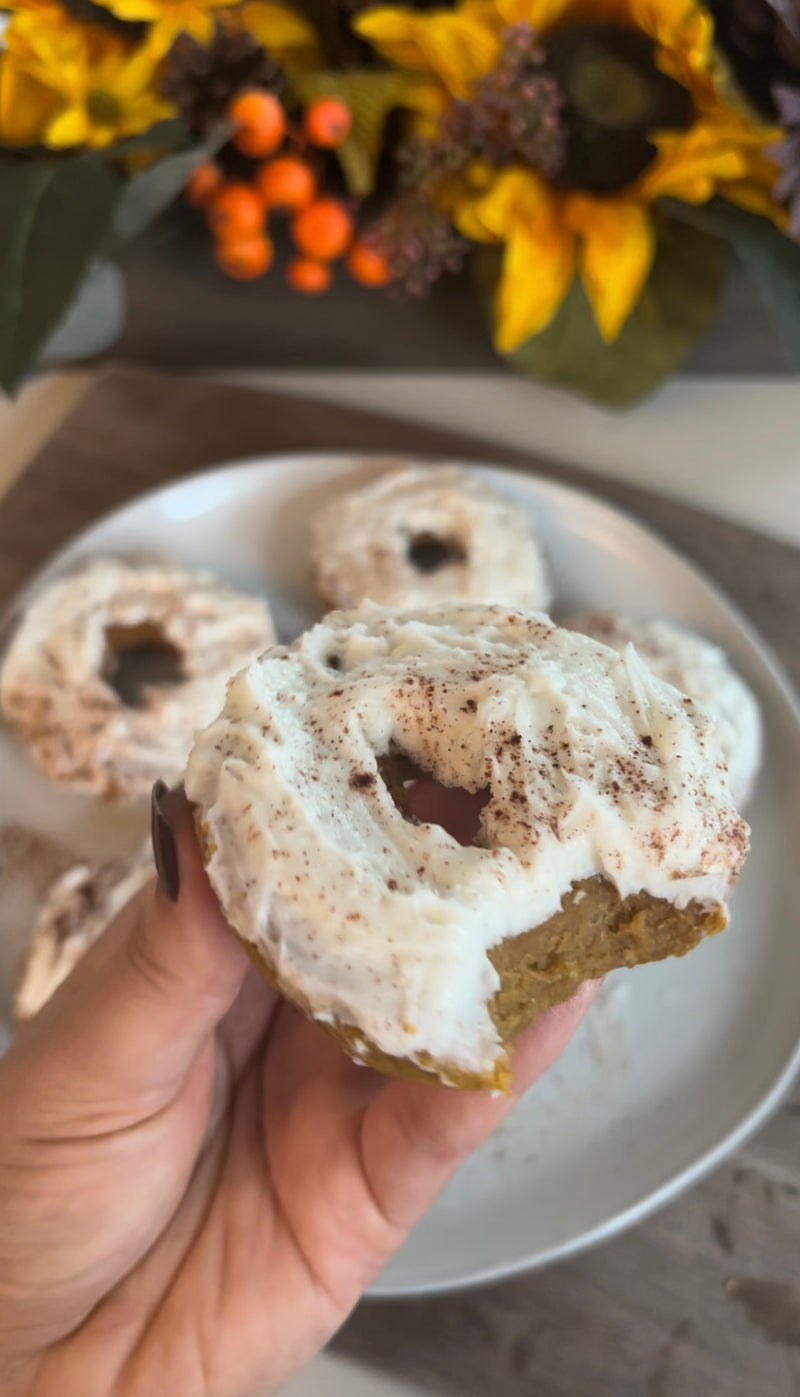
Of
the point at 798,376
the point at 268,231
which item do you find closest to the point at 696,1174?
the point at 798,376

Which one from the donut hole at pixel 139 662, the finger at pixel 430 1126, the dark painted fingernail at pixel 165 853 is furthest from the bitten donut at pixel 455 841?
the donut hole at pixel 139 662

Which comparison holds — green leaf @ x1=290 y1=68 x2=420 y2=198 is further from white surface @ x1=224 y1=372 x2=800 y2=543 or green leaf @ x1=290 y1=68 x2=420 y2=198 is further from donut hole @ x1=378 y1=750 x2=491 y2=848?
donut hole @ x1=378 y1=750 x2=491 y2=848

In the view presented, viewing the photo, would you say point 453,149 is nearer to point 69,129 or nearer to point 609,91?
point 609,91

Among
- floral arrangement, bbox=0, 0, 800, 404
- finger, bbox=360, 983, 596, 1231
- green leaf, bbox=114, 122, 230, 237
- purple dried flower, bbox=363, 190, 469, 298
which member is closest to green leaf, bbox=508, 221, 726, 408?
floral arrangement, bbox=0, 0, 800, 404

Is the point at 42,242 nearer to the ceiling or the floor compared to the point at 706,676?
nearer to the ceiling

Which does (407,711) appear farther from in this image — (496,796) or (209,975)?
(209,975)

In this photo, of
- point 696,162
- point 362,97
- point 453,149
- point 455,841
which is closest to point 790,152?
point 696,162
